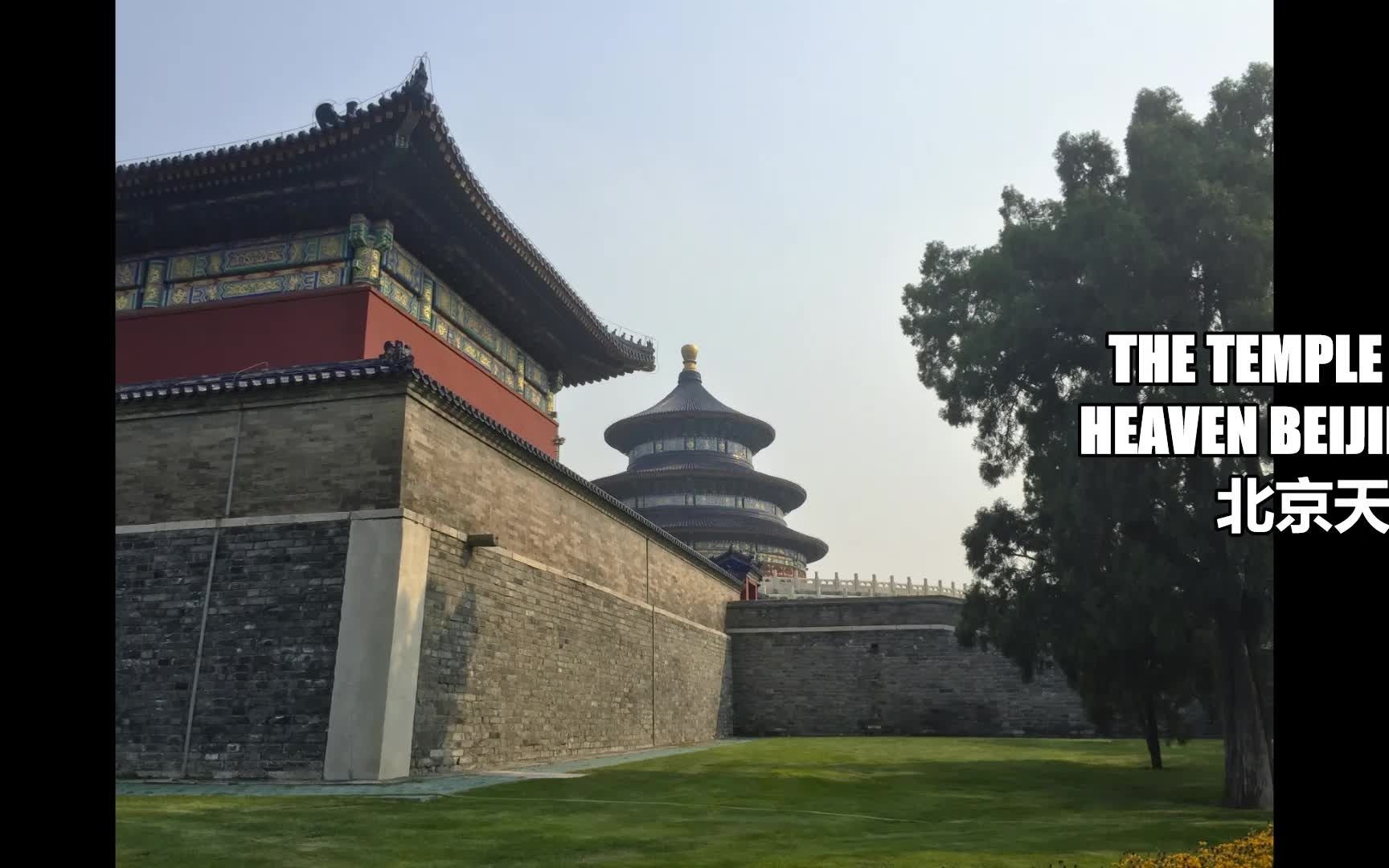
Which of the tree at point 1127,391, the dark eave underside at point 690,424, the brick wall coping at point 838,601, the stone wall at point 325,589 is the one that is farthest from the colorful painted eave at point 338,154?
the dark eave underside at point 690,424

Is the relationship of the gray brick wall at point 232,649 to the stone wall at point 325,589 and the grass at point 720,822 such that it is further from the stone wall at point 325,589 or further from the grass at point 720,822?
the grass at point 720,822

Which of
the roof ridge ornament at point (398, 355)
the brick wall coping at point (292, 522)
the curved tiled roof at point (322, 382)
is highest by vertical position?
the roof ridge ornament at point (398, 355)

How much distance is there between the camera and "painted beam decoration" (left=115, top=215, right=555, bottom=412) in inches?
586

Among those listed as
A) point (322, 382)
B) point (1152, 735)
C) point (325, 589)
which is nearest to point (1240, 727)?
point (1152, 735)

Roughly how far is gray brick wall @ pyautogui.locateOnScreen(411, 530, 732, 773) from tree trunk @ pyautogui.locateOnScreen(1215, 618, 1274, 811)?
31.2 feet

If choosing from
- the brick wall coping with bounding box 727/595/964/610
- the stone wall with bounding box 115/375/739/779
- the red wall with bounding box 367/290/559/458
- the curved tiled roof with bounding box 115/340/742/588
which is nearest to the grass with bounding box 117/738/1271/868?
the stone wall with bounding box 115/375/739/779

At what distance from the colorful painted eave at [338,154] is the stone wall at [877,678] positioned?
14.7 meters

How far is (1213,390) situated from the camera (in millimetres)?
11391

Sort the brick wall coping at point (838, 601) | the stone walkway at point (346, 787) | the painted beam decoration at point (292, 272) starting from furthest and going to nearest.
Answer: the brick wall coping at point (838, 601) < the painted beam decoration at point (292, 272) < the stone walkway at point (346, 787)

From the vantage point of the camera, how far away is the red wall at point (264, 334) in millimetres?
14508

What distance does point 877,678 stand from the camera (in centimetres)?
2578

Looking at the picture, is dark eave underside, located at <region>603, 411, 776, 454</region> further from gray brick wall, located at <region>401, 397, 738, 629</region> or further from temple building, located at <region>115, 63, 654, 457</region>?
temple building, located at <region>115, 63, 654, 457</region>
